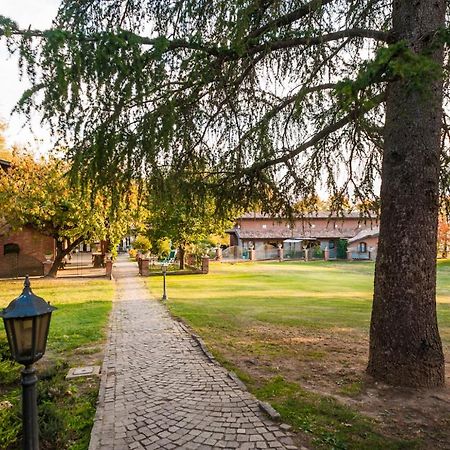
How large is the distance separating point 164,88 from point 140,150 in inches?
35.7

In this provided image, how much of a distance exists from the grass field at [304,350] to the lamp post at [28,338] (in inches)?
106

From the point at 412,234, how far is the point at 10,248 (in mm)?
31022

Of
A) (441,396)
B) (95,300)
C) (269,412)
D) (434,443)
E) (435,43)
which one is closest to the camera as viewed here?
(435,43)

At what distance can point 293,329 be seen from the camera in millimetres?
9734

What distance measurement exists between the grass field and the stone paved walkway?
0.42m

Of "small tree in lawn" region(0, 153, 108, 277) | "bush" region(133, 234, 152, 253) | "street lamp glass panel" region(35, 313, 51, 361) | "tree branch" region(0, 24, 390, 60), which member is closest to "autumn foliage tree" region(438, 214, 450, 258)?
"bush" region(133, 234, 152, 253)

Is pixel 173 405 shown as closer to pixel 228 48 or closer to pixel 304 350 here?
pixel 304 350

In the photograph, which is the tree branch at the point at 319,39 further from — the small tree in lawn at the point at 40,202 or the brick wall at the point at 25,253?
the brick wall at the point at 25,253

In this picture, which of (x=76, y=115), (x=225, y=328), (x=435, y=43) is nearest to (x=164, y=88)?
(x=76, y=115)

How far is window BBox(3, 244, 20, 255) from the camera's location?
29.8 meters

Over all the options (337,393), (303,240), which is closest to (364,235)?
(303,240)

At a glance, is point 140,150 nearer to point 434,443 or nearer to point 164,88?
point 164,88

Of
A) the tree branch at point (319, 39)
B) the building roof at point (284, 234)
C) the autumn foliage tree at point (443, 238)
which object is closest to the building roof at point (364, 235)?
the building roof at point (284, 234)

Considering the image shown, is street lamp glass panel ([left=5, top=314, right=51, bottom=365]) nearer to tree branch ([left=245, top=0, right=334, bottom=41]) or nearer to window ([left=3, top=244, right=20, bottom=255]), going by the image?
tree branch ([left=245, top=0, right=334, bottom=41])
